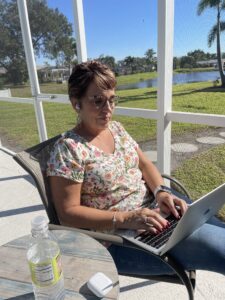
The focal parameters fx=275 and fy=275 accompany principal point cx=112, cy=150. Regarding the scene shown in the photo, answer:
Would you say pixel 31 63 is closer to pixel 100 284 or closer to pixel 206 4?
pixel 206 4

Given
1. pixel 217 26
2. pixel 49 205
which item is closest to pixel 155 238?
pixel 49 205

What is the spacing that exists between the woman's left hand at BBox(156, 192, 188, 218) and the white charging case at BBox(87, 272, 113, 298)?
Answer: 70 centimetres

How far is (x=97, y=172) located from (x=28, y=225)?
→ 173 centimetres

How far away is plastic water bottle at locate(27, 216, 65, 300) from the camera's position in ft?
2.87

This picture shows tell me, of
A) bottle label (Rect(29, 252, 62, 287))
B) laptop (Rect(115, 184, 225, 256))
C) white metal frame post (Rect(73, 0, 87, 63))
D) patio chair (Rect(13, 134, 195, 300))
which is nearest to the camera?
bottle label (Rect(29, 252, 62, 287))

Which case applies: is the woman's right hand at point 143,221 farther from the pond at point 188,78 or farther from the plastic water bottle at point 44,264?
the pond at point 188,78

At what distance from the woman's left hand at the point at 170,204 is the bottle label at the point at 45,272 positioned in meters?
0.88

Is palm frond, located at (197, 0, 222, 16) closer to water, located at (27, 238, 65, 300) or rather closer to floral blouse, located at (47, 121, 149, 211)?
floral blouse, located at (47, 121, 149, 211)

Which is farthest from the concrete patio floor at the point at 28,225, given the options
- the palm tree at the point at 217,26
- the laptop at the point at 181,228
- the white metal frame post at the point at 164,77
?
the palm tree at the point at 217,26

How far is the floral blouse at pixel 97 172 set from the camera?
1.48 metres

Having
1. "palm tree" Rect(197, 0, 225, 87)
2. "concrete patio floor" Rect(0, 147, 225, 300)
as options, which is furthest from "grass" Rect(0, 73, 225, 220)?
"concrete patio floor" Rect(0, 147, 225, 300)

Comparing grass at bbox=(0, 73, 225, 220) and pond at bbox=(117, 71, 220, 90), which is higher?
pond at bbox=(117, 71, 220, 90)

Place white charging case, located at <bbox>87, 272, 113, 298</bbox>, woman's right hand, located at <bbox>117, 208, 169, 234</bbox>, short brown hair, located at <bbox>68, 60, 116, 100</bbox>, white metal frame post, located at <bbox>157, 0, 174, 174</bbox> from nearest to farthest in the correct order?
white charging case, located at <bbox>87, 272, 113, 298</bbox> < woman's right hand, located at <bbox>117, 208, 169, 234</bbox> < short brown hair, located at <bbox>68, 60, 116, 100</bbox> < white metal frame post, located at <bbox>157, 0, 174, 174</bbox>

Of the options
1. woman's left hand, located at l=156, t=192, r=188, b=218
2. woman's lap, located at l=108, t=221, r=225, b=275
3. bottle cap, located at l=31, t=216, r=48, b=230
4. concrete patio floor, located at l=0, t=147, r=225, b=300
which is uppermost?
bottle cap, located at l=31, t=216, r=48, b=230
